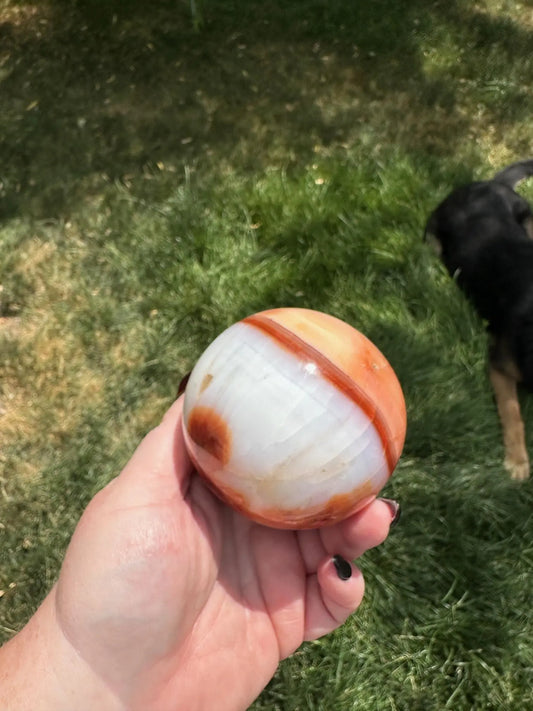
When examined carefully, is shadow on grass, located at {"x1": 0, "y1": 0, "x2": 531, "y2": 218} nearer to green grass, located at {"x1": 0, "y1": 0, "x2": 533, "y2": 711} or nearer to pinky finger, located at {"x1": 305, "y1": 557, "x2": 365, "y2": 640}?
green grass, located at {"x1": 0, "y1": 0, "x2": 533, "y2": 711}

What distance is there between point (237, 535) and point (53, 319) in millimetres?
1817

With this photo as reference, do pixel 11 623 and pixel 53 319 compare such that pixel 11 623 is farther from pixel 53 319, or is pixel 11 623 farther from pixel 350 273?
pixel 350 273

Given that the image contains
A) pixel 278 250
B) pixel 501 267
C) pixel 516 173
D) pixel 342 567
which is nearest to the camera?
pixel 342 567

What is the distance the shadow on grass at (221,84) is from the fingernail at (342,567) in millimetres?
2492

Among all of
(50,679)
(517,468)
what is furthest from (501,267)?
(50,679)

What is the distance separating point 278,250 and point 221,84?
63.6 inches

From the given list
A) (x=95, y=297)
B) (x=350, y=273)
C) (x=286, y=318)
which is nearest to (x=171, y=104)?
(x=95, y=297)

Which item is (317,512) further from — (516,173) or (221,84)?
(221,84)

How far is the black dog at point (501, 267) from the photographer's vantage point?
2.90 metres

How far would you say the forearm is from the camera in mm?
1653

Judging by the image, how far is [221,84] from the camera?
4.31 metres

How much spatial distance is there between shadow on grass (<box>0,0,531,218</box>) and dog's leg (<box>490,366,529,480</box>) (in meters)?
1.66

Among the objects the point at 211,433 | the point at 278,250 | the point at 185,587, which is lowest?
the point at 278,250

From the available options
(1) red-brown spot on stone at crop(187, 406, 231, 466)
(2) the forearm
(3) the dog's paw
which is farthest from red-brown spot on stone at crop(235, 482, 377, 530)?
(3) the dog's paw
